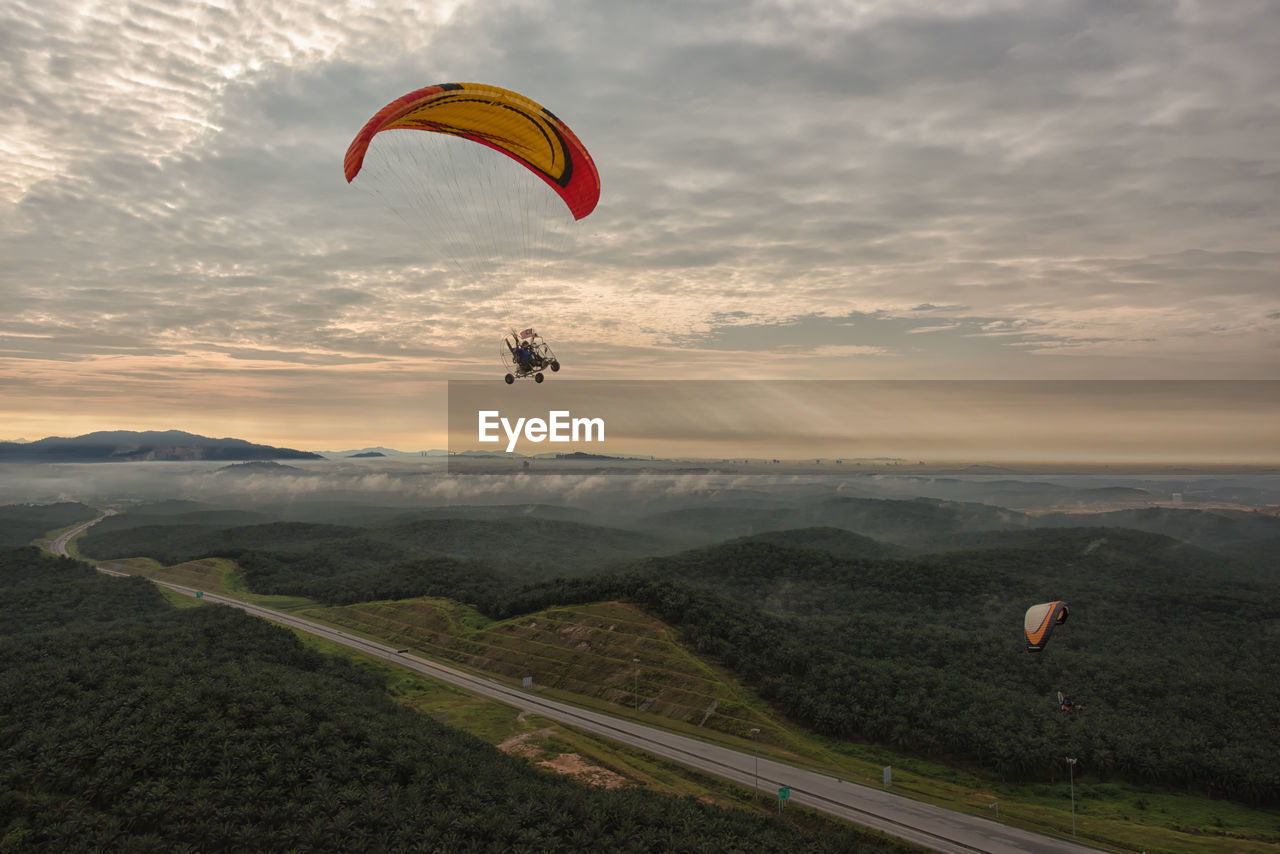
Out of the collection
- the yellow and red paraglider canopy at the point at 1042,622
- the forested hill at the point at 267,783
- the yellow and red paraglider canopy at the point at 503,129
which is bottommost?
the forested hill at the point at 267,783

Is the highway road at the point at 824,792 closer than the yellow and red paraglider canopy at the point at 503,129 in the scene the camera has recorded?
No

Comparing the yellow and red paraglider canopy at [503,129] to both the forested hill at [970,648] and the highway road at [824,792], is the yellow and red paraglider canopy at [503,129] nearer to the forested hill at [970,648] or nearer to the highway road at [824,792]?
the highway road at [824,792]

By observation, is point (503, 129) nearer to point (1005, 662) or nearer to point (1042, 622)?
point (1042, 622)

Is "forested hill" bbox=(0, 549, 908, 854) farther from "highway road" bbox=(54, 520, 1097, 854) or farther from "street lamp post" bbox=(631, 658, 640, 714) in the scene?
"street lamp post" bbox=(631, 658, 640, 714)

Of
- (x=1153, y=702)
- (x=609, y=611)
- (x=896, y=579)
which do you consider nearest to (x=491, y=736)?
(x=609, y=611)

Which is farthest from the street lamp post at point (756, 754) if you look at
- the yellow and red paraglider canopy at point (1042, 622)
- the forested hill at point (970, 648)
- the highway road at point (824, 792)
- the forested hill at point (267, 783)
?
the yellow and red paraglider canopy at point (1042, 622)

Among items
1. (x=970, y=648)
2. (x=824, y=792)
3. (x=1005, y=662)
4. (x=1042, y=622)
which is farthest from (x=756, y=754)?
(x=970, y=648)
